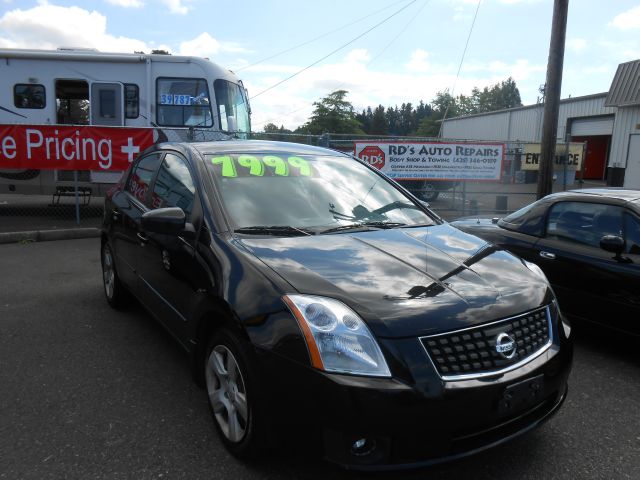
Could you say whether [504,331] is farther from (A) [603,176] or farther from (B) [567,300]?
(A) [603,176]

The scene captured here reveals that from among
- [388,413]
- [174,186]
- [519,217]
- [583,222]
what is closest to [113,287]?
[174,186]

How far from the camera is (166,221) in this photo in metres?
3.12

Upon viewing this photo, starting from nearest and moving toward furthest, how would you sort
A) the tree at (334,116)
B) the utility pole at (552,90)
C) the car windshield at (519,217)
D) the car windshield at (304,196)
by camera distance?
the car windshield at (304,196), the car windshield at (519,217), the utility pole at (552,90), the tree at (334,116)

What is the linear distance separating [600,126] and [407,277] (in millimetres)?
29657

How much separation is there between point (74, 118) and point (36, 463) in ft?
34.4

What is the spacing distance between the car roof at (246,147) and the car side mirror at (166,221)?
0.69 m

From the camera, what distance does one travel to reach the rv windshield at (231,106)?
1135 cm

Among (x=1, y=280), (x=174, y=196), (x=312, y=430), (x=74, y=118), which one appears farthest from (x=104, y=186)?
(x=312, y=430)

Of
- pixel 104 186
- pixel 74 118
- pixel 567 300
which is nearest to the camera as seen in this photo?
pixel 567 300

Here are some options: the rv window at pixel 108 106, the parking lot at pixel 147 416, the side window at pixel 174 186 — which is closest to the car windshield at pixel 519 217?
the parking lot at pixel 147 416

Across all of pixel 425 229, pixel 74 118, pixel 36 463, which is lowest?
pixel 36 463

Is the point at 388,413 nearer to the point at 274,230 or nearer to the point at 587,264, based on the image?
the point at 274,230

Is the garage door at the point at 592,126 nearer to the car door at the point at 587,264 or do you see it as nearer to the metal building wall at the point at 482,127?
the metal building wall at the point at 482,127

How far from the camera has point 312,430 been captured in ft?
7.15
